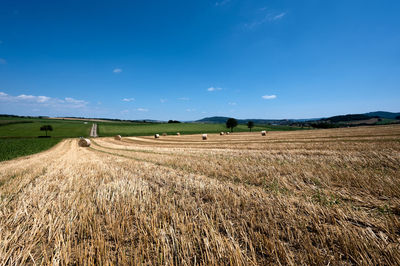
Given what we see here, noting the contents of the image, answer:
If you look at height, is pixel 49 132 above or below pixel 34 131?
below

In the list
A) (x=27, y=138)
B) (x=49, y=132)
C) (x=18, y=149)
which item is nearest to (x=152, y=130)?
(x=27, y=138)

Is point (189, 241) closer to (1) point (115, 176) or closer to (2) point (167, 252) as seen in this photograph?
(2) point (167, 252)

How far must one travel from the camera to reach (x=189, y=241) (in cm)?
234

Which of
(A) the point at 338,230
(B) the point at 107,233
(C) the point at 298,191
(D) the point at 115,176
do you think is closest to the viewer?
(A) the point at 338,230

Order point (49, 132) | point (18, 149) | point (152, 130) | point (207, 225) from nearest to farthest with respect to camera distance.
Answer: point (207, 225)
point (18, 149)
point (49, 132)
point (152, 130)

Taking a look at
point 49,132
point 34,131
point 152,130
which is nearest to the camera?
point 49,132

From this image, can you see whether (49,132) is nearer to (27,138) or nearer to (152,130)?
(27,138)

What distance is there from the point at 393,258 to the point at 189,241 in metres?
2.67

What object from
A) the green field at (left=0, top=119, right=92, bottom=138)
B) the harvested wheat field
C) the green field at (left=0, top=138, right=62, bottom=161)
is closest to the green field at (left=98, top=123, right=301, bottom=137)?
the green field at (left=0, top=119, right=92, bottom=138)

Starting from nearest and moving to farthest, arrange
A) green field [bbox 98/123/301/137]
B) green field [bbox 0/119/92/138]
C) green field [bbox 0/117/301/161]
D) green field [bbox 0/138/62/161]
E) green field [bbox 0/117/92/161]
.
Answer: green field [bbox 0/138/62/161], green field [bbox 0/117/92/161], green field [bbox 0/117/301/161], green field [bbox 0/119/92/138], green field [bbox 98/123/301/137]

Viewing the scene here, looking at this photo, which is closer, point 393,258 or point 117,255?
point 393,258

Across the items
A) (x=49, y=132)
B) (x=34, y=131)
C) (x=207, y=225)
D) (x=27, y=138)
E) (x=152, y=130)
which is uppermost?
(x=34, y=131)

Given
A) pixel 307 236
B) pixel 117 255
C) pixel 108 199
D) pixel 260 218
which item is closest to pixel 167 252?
pixel 117 255

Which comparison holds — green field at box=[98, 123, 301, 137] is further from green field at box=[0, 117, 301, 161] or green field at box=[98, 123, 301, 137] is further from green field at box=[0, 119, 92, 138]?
green field at box=[0, 119, 92, 138]
